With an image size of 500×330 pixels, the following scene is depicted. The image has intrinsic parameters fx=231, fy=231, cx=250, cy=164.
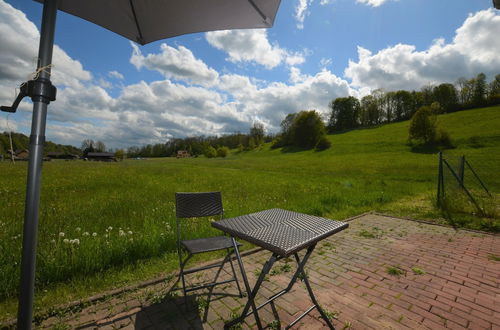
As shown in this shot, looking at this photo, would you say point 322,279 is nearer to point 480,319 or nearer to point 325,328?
point 325,328

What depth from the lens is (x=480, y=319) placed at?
260cm

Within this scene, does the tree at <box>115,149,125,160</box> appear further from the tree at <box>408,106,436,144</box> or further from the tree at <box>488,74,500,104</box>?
the tree at <box>488,74,500,104</box>

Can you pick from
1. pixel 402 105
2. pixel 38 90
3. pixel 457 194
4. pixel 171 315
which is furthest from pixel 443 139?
pixel 38 90

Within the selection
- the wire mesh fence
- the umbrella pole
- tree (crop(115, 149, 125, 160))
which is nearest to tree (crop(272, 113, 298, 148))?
the wire mesh fence

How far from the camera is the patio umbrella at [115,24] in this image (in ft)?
4.75

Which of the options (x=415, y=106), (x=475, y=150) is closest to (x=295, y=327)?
(x=475, y=150)

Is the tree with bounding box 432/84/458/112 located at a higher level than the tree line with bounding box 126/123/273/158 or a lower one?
higher

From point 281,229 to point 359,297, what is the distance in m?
1.56

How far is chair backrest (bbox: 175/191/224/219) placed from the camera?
3.40 meters

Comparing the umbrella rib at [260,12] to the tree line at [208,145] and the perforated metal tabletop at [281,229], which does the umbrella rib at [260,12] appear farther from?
the tree line at [208,145]

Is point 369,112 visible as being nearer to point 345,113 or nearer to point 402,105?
point 345,113

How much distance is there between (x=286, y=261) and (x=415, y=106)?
7724 centimetres

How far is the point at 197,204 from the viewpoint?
355 centimetres

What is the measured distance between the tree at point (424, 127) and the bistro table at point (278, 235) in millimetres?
43558
